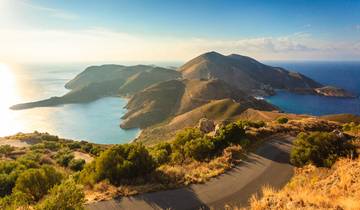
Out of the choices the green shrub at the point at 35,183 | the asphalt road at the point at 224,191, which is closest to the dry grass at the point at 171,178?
the asphalt road at the point at 224,191

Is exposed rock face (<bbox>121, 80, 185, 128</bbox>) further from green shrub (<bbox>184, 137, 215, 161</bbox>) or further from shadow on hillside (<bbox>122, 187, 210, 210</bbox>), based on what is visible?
shadow on hillside (<bbox>122, 187, 210, 210</bbox>)

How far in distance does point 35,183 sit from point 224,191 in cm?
1085

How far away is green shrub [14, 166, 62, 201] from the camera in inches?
612

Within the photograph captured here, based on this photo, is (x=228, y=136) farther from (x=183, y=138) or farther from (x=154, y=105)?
(x=154, y=105)

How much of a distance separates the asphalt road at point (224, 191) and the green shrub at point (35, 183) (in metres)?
5.90

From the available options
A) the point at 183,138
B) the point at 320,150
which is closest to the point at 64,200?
the point at 183,138

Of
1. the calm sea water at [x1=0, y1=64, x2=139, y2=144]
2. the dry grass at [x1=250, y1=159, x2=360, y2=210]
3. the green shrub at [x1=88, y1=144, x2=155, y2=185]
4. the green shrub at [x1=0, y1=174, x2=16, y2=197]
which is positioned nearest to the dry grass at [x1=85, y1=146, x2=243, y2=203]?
the green shrub at [x1=88, y1=144, x2=155, y2=185]

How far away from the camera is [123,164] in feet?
48.9

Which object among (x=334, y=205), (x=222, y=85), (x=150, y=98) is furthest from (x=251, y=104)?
(x=334, y=205)

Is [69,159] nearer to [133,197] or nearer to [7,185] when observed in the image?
[7,185]

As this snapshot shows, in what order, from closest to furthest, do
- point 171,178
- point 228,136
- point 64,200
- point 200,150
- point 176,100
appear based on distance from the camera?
point 64,200
point 171,178
point 200,150
point 228,136
point 176,100

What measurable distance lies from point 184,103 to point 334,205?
146 metres

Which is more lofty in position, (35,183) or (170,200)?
(170,200)

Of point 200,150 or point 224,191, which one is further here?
point 200,150
